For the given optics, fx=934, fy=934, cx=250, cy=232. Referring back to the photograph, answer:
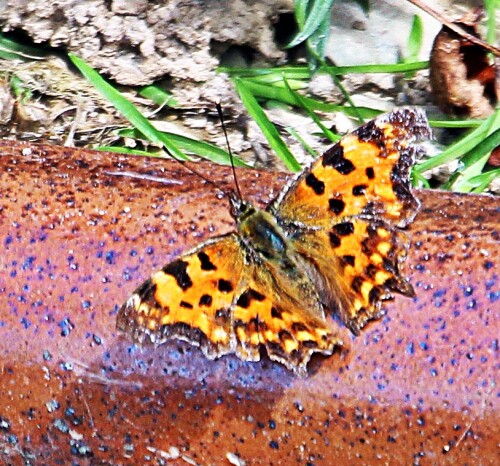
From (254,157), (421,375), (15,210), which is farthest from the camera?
(254,157)

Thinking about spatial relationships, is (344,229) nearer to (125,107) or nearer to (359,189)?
(359,189)

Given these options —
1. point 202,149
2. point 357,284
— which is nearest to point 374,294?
point 357,284

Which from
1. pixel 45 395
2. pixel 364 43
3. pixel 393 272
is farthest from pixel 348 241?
pixel 364 43

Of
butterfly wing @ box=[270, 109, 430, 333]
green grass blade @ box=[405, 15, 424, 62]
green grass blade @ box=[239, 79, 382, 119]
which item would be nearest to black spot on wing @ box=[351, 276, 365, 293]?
butterfly wing @ box=[270, 109, 430, 333]

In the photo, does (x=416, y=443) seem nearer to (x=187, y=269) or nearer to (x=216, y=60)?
(x=187, y=269)

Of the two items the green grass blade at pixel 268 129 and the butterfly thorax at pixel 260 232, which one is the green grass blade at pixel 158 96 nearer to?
the green grass blade at pixel 268 129
